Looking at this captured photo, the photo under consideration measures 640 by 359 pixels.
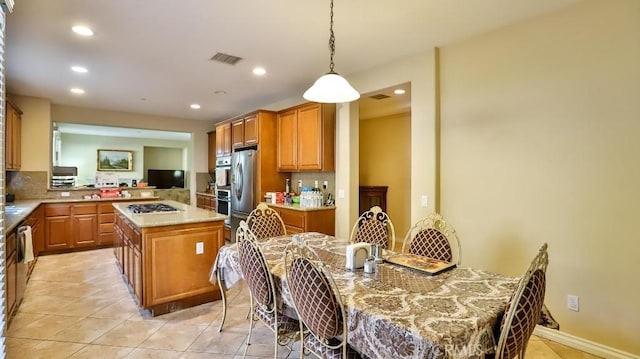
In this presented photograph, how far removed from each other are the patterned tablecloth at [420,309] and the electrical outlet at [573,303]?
1.16 m

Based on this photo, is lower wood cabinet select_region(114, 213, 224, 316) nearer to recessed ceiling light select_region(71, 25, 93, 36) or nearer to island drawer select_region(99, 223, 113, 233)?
recessed ceiling light select_region(71, 25, 93, 36)

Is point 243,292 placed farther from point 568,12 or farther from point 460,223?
point 568,12

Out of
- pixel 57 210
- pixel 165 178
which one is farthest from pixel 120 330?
pixel 165 178

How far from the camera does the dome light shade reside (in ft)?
7.53

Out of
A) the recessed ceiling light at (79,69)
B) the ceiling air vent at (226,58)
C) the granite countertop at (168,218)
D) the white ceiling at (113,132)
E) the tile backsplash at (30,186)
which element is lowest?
the granite countertop at (168,218)

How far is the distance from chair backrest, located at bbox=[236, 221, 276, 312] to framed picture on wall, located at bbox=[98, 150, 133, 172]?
10.4m

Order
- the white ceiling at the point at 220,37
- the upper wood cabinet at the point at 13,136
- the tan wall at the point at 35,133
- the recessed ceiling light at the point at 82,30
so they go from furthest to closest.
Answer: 1. the tan wall at the point at 35,133
2. the upper wood cabinet at the point at 13,136
3. the recessed ceiling light at the point at 82,30
4. the white ceiling at the point at 220,37

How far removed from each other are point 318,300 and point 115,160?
1124 centimetres

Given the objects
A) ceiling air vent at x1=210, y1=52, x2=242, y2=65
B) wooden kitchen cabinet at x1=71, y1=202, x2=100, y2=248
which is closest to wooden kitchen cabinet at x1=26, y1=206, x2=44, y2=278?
wooden kitchen cabinet at x1=71, y1=202, x2=100, y2=248

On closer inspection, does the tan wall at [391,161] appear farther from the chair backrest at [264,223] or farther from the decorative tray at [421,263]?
the decorative tray at [421,263]

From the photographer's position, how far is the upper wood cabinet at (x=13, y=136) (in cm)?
435

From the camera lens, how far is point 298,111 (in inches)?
187

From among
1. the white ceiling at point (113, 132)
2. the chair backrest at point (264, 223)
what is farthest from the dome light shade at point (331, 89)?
the white ceiling at point (113, 132)

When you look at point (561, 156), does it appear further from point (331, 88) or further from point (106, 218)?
point (106, 218)
